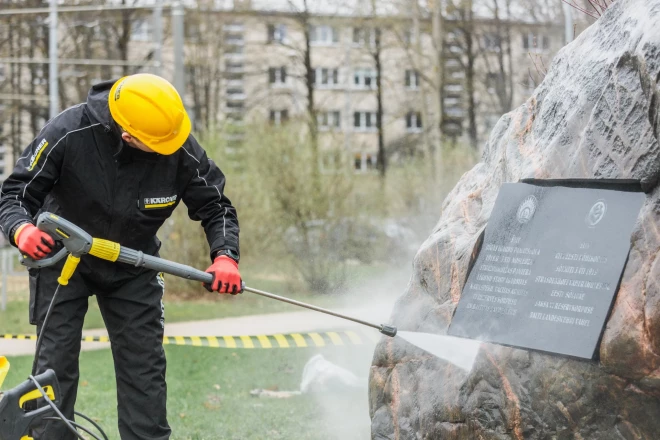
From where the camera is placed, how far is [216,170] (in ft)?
14.3

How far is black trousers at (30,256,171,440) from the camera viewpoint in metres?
4.00

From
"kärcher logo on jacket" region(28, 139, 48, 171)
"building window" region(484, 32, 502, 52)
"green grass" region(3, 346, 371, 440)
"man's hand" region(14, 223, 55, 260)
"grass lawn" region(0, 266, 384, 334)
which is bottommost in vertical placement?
"grass lawn" region(0, 266, 384, 334)

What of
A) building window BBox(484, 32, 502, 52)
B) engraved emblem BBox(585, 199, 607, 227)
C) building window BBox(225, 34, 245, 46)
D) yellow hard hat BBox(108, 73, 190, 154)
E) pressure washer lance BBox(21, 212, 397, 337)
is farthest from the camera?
building window BBox(225, 34, 245, 46)

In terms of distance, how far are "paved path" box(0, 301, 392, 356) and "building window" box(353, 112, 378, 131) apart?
2884cm

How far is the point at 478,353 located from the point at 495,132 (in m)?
1.58

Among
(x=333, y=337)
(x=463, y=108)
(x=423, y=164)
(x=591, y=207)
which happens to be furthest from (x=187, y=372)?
(x=463, y=108)

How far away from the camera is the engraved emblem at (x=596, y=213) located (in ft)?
12.1

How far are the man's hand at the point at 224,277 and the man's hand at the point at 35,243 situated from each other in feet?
2.45

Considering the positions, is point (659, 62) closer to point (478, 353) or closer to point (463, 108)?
point (478, 353)

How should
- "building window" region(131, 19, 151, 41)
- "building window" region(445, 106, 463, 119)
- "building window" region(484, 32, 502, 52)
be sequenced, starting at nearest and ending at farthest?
"building window" region(131, 19, 151, 41)
"building window" region(484, 32, 502, 52)
"building window" region(445, 106, 463, 119)

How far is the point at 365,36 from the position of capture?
28.1 m

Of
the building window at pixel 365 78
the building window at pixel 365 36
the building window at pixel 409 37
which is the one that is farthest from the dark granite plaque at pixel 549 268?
the building window at pixel 365 78

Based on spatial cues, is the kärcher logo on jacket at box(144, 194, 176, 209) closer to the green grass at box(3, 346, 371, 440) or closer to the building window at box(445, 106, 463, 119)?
the green grass at box(3, 346, 371, 440)

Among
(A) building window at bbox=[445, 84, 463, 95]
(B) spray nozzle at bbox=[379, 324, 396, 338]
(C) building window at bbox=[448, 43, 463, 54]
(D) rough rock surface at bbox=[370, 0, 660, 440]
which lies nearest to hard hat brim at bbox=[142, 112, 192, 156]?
(B) spray nozzle at bbox=[379, 324, 396, 338]
